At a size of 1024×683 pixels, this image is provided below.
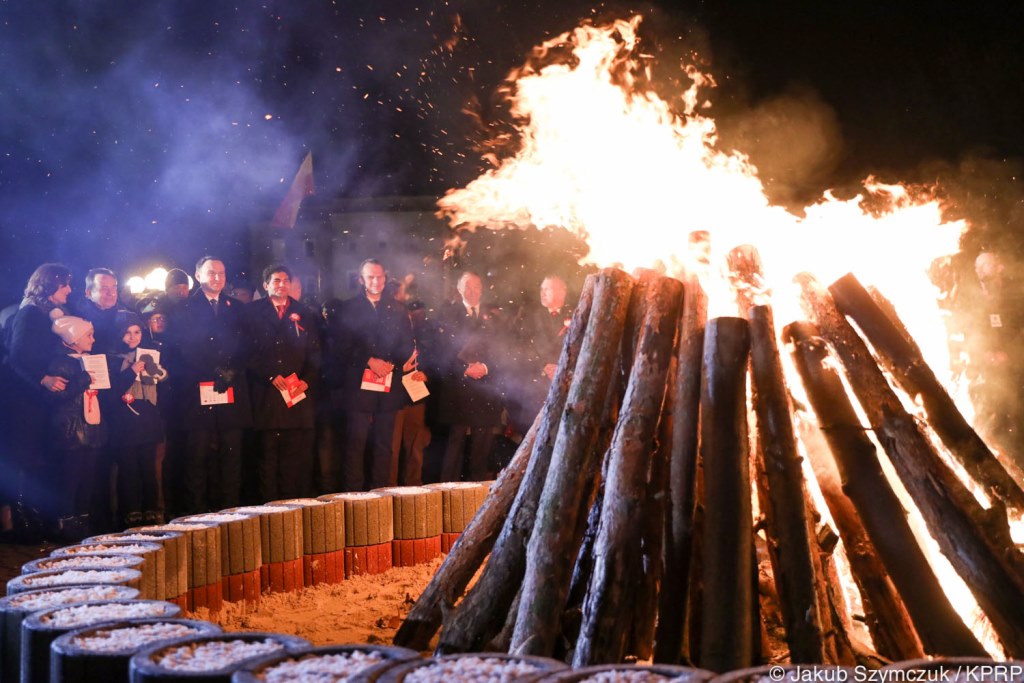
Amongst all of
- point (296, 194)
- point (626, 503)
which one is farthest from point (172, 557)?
point (296, 194)

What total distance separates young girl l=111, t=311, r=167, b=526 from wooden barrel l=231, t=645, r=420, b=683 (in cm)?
561

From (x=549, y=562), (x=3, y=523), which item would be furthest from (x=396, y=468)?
(x=549, y=562)

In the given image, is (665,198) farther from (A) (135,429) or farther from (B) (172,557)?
(A) (135,429)

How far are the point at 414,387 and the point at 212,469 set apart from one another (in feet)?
6.82

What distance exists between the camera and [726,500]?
3838mm

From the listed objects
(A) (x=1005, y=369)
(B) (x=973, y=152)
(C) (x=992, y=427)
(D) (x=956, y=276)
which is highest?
(B) (x=973, y=152)

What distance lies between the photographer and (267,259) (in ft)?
85.0

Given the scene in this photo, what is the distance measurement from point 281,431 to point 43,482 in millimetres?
2224

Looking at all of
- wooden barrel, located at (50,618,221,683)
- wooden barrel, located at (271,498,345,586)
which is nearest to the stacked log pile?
wooden barrel, located at (50,618,221,683)

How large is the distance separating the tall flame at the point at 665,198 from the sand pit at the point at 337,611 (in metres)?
2.62

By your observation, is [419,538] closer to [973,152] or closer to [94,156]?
[94,156]

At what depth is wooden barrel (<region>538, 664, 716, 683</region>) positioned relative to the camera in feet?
8.75

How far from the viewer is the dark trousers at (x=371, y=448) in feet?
28.0

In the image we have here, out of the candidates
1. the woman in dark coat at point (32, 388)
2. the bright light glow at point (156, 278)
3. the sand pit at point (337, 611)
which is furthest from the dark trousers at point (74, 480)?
the bright light glow at point (156, 278)
